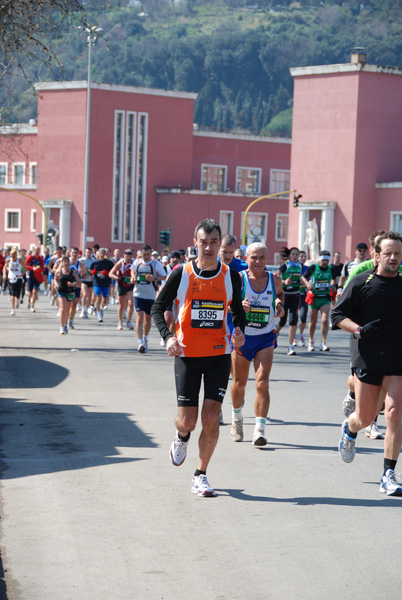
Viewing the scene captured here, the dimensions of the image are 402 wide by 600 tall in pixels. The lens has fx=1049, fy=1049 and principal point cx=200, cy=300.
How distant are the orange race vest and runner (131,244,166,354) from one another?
1115 cm

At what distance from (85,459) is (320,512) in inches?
97.5

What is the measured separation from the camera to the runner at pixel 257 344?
30.9 ft

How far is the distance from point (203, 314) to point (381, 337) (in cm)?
128

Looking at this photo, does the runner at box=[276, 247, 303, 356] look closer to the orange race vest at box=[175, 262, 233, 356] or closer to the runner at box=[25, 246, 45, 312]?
the orange race vest at box=[175, 262, 233, 356]

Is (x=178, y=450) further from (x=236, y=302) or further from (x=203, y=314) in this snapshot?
(x=236, y=302)

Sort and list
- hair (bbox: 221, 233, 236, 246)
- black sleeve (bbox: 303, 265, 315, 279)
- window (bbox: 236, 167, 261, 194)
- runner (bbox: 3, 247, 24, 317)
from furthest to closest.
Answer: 1. window (bbox: 236, 167, 261, 194)
2. runner (bbox: 3, 247, 24, 317)
3. black sleeve (bbox: 303, 265, 315, 279)
4. hair (bbox: 221, 233, 236, 246)

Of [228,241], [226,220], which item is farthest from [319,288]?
[226,220]

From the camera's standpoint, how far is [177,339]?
24.1 feet

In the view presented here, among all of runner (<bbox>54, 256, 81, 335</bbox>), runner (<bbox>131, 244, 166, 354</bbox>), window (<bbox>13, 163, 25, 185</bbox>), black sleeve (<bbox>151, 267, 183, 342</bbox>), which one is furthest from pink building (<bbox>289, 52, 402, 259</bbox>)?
black sleeve (<bbox>151, 267, 183, 342</bbox>)

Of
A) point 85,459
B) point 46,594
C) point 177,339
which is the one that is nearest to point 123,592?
point 46,594

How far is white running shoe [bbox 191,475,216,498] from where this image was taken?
724 cm

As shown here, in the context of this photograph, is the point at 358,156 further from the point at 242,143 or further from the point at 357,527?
the point at 357,527

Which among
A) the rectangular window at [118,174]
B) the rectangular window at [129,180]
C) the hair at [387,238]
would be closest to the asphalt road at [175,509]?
the hair at [387,238]

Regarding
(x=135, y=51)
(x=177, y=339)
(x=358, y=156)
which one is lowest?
(x=177, y=339)
